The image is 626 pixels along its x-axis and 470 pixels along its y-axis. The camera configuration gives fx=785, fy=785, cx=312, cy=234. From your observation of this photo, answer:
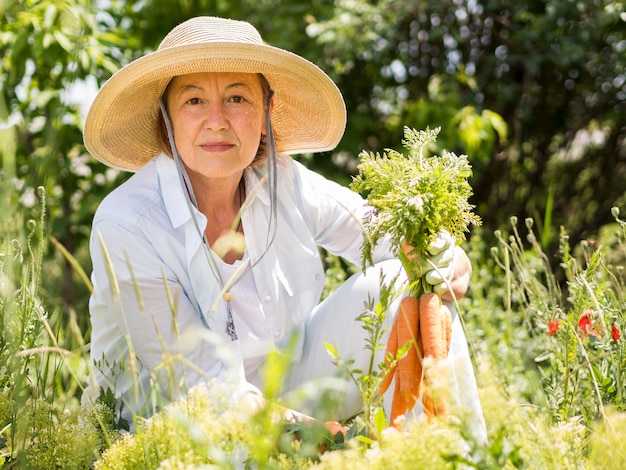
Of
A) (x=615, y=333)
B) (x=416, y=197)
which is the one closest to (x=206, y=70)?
(x=416, y=197)

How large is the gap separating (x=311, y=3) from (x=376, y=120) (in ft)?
2.28

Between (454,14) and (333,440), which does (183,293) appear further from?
(454,14)

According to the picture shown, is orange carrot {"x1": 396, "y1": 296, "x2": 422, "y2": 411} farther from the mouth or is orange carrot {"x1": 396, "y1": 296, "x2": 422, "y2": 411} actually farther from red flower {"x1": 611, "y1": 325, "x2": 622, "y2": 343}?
the mouth

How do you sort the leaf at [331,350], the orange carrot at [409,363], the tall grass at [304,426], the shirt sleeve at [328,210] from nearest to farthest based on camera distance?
the tall grass at [304,426] → the leaf at [331,350] → the orange carrot at [409,363] → the shirt sleeve at [328,210]

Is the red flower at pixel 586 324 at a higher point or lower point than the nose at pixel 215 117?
lower

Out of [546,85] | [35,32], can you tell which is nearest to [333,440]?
[35,32]

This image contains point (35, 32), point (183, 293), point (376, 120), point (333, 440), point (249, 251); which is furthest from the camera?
point (376, 120)

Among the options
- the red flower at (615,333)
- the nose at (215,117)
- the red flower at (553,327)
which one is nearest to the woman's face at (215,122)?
the nose at (215,117)

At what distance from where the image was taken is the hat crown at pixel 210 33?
6.68 ft

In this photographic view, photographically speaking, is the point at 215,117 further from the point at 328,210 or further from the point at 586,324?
the point at 586,324

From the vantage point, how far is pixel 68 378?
2.89m

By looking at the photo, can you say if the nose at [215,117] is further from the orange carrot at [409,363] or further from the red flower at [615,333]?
the red flower at [615,333]

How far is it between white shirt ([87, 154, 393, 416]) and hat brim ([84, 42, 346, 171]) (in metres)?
0.15

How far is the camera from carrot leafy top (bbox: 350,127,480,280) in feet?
5.19
